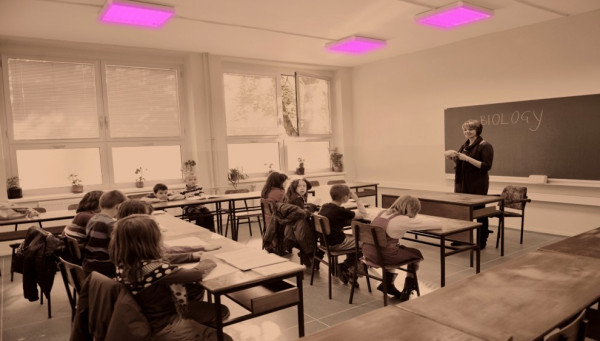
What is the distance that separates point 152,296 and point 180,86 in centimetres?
584

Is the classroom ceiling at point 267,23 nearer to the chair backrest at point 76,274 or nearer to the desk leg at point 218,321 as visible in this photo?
the chair backrest at point 76,274

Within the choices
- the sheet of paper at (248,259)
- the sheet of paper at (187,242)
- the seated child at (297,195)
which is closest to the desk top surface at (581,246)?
the sheet of paper at (248,259)

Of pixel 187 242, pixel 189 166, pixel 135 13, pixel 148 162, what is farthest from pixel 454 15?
pixel 148 162

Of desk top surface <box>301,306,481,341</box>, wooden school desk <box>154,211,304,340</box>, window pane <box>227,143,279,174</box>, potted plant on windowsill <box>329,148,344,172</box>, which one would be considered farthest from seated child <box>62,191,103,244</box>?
potted plant on windowsill <box>329,148,344,172</box>

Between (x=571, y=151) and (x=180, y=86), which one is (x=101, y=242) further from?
(x=571, y=151)

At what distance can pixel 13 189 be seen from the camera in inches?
227

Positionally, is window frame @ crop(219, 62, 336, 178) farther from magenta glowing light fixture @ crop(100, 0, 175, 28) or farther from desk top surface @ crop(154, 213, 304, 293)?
desk top surface @ crop(154, 213, 304, 293)

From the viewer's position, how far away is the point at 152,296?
6.03 ft

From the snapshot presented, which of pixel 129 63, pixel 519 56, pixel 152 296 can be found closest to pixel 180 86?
pixel 129 63

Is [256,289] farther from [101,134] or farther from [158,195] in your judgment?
[101,134]

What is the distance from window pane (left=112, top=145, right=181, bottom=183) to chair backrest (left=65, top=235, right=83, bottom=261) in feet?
12.5

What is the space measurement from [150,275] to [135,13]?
11.6 ft

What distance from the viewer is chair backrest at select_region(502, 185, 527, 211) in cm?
514

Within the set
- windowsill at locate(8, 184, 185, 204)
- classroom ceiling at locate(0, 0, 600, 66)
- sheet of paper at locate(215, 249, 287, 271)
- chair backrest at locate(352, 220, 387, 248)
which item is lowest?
chair backrest at locate(352, 220, 387, 248)
